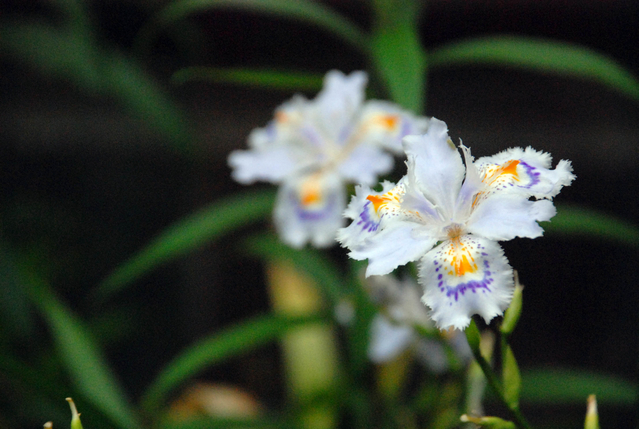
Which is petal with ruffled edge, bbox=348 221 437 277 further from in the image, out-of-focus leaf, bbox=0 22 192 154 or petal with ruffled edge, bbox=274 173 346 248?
out-of-focus leaf, bbox=0 22 192 154

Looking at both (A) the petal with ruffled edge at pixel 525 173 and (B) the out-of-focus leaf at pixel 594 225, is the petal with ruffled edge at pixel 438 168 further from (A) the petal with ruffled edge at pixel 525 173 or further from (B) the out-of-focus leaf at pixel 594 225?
(B) the out-of-focus leaf at pixel 594 225

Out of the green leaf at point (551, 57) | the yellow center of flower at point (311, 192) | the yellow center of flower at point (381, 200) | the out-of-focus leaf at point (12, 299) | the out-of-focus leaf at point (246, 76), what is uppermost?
the green leaf at point (551, 57)

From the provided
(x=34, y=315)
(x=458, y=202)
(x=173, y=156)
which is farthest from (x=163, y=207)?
(x=458, y=202)

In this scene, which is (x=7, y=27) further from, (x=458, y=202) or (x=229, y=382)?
(x=458, y=202)

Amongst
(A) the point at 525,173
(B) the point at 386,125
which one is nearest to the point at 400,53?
(B) the point at 386,125

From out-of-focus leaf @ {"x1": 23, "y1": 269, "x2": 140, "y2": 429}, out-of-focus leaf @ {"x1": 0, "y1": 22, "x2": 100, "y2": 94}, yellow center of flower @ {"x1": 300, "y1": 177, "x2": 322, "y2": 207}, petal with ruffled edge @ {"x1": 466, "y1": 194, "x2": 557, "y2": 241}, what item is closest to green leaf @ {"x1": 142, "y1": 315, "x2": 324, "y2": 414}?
out-of-focus leaf @ {"x1": 23, "y1": 269, "x2": 140, "y2": 429}

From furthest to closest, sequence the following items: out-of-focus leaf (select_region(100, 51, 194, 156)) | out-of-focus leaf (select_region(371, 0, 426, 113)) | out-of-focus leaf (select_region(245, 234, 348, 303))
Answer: out-of-focus leaf (select_region(100, 51, 194, 156)) → out-of-focus leaf (select_region(245, 234, 348, 303)) → out-of-focus leaf (select_region(371, 0, 426, 113))

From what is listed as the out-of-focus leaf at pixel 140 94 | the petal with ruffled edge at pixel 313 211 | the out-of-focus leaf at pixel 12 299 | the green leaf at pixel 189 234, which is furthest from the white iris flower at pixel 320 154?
the out-of-focus leaf at pixel 12 299
